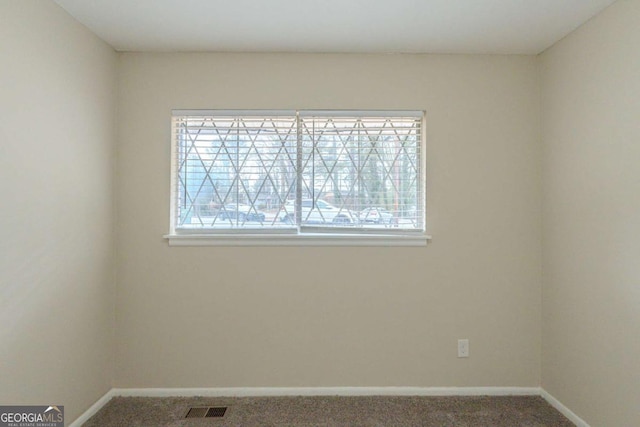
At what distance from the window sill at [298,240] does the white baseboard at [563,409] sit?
1.34 meters

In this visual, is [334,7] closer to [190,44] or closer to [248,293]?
[190,44]

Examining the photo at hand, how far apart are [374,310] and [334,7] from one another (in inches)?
77.2

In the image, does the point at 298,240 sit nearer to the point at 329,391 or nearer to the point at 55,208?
the point at 329,391

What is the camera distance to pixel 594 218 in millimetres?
2078

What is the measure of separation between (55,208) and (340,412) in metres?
2.12

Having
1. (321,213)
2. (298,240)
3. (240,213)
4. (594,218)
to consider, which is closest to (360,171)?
(321,213)

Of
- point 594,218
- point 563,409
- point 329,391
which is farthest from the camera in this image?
point 329,391

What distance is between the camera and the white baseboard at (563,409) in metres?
2.16

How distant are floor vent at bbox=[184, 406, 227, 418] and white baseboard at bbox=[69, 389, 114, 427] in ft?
2.01

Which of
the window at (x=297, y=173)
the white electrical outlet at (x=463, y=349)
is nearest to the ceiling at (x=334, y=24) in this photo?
the window at (x=297, y=173)

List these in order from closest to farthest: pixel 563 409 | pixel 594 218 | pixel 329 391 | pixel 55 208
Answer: pixel 55 208 < pixel 594 218 < pixel 563 409 < pixel 329 391

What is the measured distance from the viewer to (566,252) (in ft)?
7.57

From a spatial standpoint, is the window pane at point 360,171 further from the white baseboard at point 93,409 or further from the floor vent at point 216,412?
the white baseboard at point 93,409

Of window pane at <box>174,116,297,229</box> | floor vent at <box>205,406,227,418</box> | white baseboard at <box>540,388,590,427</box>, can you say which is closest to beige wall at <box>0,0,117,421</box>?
window pane at <box>174,116,297,229</box>
